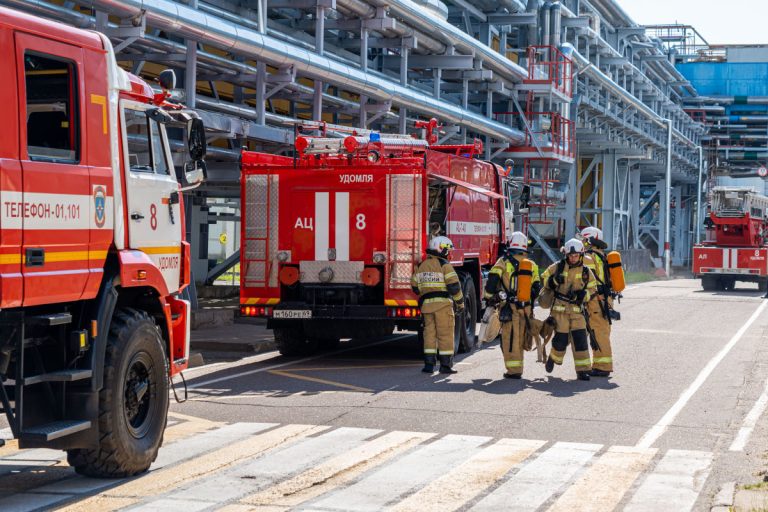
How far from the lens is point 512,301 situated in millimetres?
13797

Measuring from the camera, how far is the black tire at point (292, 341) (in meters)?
15.9

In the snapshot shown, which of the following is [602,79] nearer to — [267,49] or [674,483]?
[267,49]

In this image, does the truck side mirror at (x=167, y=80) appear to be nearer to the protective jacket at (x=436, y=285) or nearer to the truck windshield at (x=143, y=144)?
the truck windshield at (x=143, y=144)

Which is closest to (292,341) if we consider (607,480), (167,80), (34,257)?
(167,80)

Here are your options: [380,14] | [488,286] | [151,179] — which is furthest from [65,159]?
[380,14]

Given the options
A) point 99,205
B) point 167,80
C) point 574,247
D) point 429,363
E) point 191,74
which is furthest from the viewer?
point 191,74

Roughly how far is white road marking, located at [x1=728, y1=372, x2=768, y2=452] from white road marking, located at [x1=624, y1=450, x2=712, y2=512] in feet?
1.92

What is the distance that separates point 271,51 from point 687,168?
59.2 metres

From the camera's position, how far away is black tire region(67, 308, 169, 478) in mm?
7539

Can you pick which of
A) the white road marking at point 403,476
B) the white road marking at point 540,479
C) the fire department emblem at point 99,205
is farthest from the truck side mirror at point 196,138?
the white road marking at point 540,479

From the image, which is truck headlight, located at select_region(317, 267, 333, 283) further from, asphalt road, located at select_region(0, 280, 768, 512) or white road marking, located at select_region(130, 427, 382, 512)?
white road marking, located at select_region(130, 427, 382, 512)

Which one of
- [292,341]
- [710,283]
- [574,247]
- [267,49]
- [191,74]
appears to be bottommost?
[710,283]

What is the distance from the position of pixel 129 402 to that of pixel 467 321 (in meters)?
9.30

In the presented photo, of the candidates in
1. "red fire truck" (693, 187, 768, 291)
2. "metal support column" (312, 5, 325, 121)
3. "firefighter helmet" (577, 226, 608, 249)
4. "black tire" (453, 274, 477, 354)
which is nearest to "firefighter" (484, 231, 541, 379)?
"firefighter helmet" (577, 226, 608, 249)
